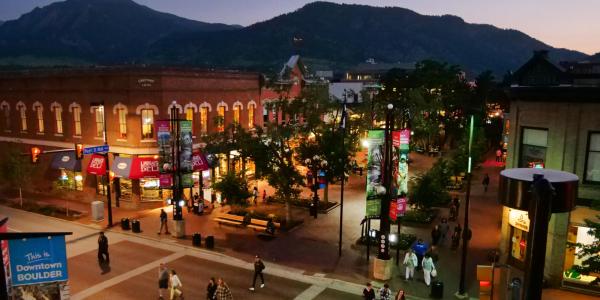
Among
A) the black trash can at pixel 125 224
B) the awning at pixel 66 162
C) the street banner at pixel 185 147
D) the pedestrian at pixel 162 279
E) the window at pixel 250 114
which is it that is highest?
the window at pixel 250 114

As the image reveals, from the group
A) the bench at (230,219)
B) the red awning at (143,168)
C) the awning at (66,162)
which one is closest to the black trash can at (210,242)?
the bench at (230,219)

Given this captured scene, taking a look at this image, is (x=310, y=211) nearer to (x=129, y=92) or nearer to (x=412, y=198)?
(x=412, y=198)

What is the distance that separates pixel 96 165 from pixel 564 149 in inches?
1252

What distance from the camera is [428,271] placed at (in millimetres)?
20188

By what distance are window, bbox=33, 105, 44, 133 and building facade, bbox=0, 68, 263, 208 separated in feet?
0.30

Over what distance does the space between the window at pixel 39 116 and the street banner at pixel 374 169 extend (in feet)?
107

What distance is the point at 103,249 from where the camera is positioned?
22.9 m

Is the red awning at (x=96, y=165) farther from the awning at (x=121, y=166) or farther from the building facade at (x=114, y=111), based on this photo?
the awning at (x=121, y=166)

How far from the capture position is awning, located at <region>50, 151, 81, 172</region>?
119 feet

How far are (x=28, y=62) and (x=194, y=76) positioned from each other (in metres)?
93.5

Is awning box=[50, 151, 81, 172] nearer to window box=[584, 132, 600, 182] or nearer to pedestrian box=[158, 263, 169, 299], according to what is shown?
pedestrian box=[158, 263, 169, 299]

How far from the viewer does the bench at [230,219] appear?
29.5 m

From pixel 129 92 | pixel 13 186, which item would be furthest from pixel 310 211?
pixel 13 186

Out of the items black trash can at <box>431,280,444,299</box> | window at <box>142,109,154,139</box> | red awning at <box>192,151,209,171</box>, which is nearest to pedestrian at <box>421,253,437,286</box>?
black trash can at <box>431,280,444,299</box>
